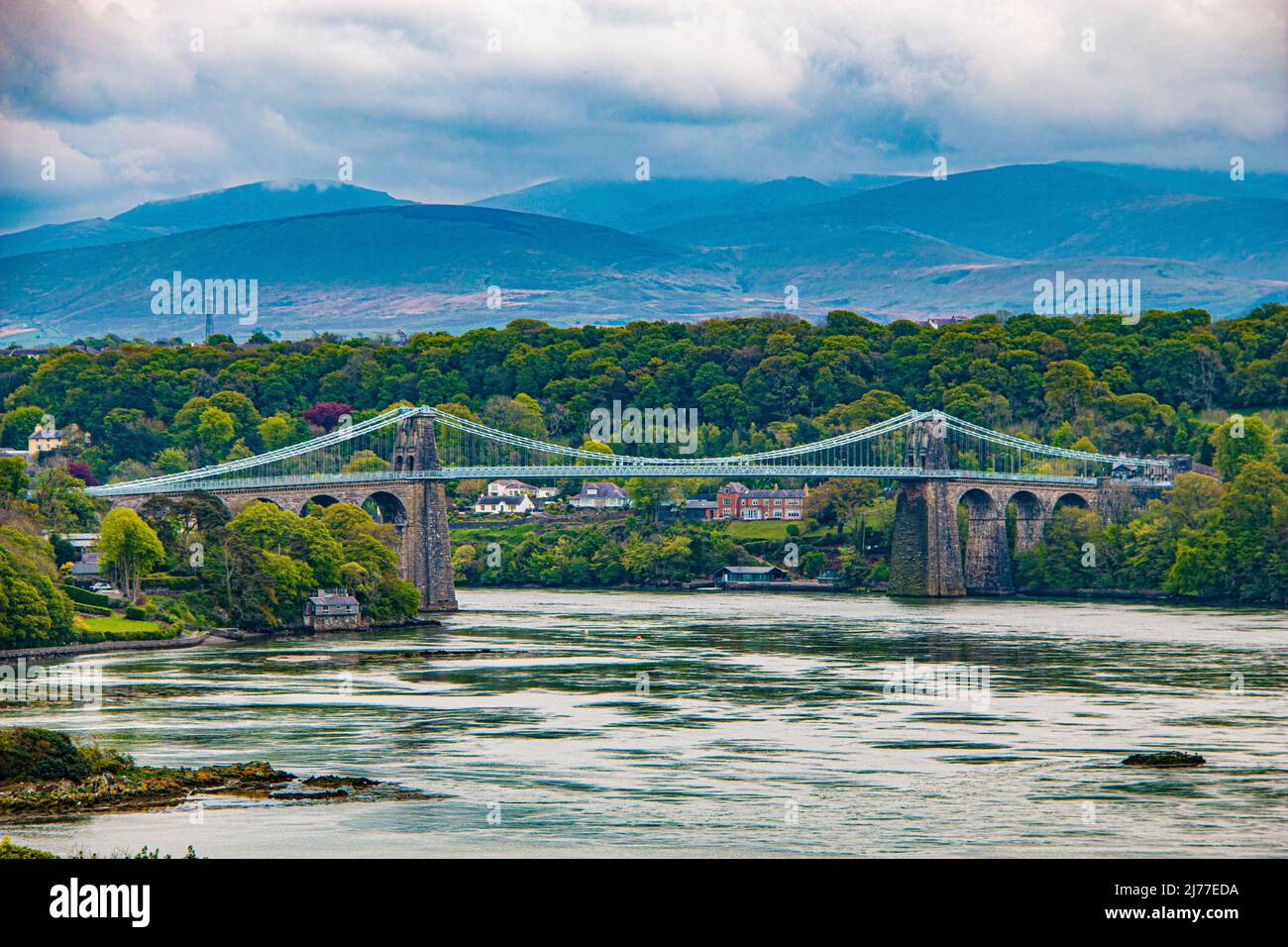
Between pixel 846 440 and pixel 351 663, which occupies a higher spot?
pixel 846 440

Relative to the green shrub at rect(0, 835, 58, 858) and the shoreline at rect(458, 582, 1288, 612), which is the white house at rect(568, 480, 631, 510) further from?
the green shrub at rect(0, 835, 58, 858)

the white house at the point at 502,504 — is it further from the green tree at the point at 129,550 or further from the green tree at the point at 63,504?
the green tree at the point at 129,550

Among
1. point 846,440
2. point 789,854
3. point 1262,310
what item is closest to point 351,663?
point 789,854

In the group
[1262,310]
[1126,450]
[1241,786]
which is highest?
[1262,310]

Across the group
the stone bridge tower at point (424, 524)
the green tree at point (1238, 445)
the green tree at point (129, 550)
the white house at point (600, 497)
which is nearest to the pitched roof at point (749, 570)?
the white house at point (600, 497)

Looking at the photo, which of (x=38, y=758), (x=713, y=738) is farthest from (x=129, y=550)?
(x=38, y=758)

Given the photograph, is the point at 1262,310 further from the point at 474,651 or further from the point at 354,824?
the point at 354,824
